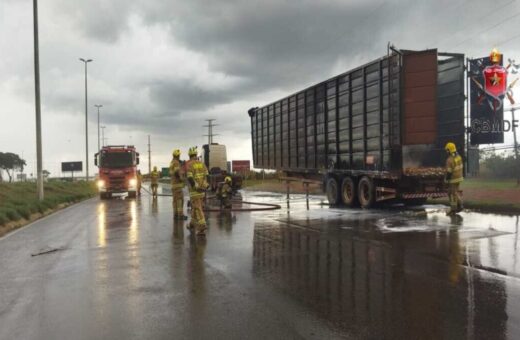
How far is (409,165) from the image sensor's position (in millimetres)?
14172

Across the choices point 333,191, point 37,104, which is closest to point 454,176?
point 333,191

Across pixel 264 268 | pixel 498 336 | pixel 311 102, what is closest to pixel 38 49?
pixel 311 102

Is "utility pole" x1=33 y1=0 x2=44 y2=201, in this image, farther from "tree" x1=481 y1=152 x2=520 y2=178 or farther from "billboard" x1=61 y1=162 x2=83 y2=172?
"billboard" x1=61 y1=162 x2=83 y2=172

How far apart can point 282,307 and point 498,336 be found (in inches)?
77.2

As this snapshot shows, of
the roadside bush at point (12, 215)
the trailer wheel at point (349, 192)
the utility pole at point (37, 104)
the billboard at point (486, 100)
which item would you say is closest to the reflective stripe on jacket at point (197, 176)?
the roadside bush at point (12, 215)

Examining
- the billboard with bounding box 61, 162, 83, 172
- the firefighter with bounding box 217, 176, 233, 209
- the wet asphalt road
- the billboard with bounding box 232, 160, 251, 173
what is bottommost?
the wet asphalt road

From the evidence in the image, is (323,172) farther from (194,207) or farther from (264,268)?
(264,268)

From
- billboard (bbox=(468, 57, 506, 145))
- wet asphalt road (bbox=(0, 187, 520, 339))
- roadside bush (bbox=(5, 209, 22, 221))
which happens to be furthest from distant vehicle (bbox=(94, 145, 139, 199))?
billboard (bbox=(468, 57, 506, 145))

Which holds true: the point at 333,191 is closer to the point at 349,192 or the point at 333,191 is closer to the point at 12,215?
the point at 349,192

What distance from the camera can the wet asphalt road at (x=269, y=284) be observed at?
429cm

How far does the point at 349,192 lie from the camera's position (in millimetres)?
16906

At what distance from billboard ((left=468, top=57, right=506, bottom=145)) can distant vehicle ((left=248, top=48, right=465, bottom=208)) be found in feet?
1.14

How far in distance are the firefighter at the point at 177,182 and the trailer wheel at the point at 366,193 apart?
5.94m

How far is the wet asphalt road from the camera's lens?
14.1 feet
